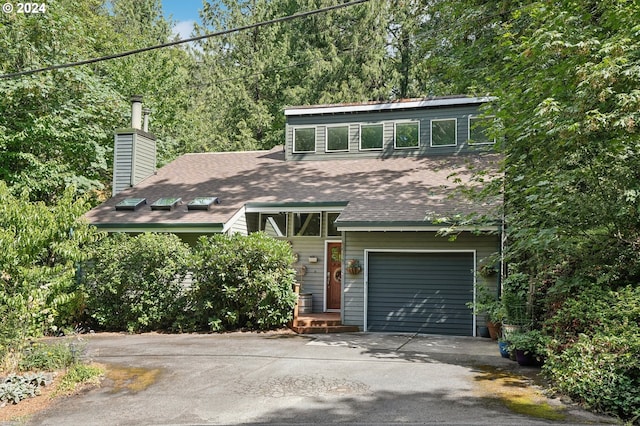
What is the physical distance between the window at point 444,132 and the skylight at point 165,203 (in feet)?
25.4

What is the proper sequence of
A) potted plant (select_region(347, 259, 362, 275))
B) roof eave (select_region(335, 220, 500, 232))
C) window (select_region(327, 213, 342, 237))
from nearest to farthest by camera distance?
1. roof eave (select_region(335, 220, 500, 232))
2. potted plant (select_region(347, 259, 362, 275))
3. window (select_region(327, 213, 342, 237))

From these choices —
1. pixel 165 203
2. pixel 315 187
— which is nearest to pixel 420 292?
pixel 315 187

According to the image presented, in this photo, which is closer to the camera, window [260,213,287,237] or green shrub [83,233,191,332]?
green shrub [83,233,191,332]

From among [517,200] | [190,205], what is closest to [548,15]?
[517,200]

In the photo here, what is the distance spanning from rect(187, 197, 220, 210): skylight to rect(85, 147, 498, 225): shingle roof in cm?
15

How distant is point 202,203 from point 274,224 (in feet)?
6.61

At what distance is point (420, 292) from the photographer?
12422mm

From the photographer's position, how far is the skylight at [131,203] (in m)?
14.6

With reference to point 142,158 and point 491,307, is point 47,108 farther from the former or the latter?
point 491,307

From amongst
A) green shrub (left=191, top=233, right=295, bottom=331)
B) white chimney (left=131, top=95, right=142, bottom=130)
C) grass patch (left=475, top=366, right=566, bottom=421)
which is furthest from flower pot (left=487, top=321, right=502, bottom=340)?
white chimney (left=131, top=95, right=142, bottom=130)

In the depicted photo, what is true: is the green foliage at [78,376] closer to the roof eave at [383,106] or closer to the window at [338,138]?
the window at [338,138]

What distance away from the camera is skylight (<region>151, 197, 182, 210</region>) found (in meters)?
14.3

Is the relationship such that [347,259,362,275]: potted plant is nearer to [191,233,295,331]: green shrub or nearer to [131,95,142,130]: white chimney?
[191,233,295,331]: green shrub

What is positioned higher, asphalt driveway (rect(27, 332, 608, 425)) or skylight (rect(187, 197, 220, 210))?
skylight (rect(187, 197, 220, 210))
